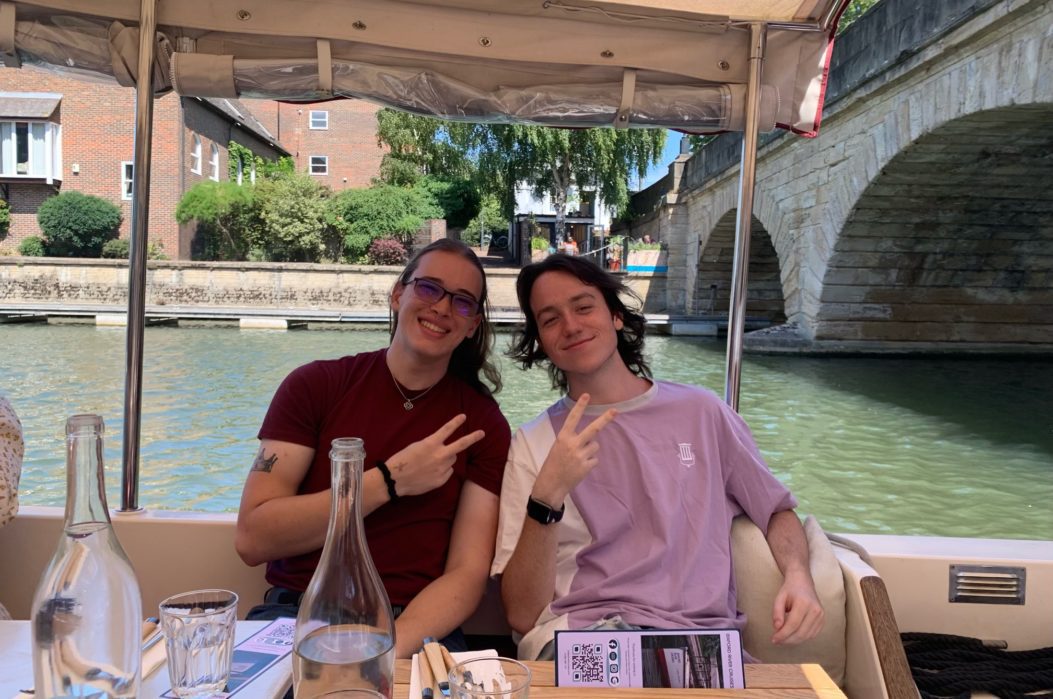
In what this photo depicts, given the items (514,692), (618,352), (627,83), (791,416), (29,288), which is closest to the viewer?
(514,692)

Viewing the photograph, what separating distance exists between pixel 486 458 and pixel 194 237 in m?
23.7

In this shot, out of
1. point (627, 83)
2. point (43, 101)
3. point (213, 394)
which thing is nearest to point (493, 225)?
point (43, 101)

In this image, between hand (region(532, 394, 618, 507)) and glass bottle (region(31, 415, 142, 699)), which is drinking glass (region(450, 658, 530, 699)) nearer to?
glass bottle (region(31, 415, 142, 699))

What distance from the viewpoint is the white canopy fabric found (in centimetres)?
203

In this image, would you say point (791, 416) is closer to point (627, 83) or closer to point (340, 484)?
point (627, 83)

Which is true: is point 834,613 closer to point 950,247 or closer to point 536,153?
point 950,247

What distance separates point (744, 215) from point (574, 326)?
0.79m

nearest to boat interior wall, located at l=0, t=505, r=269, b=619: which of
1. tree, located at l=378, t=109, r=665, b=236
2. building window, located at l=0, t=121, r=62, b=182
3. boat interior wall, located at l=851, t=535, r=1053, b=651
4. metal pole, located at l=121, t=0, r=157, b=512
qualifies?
metal pole, located at l=121, t=0, r=157, b=512

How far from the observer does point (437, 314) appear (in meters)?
1.78

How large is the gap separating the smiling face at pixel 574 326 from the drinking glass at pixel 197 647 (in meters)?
0.99

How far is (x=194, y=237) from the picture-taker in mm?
23109

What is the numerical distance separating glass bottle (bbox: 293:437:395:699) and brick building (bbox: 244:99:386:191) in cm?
3068

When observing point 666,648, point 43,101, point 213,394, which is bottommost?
point 213,394

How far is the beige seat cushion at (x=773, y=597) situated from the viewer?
162 cm
